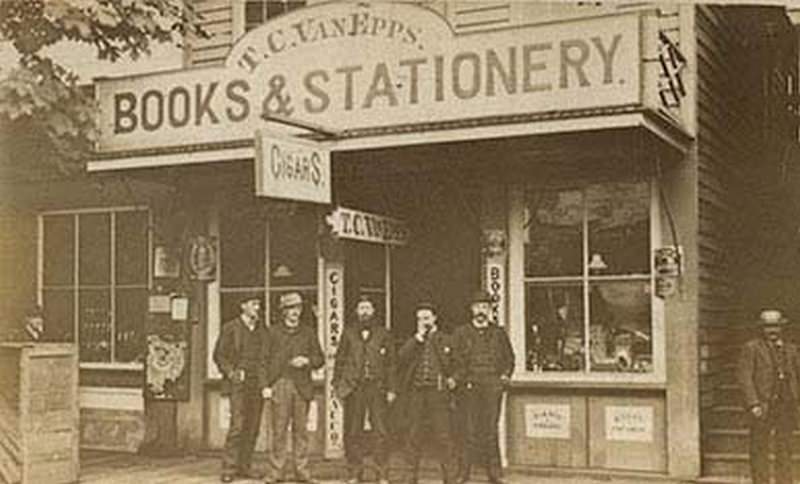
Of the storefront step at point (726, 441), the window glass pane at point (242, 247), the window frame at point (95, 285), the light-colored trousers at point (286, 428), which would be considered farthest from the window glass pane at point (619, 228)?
the window frame at point (95, 285)

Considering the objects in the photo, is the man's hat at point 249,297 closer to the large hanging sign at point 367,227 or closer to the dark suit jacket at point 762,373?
the large hanging sign at point 367,227

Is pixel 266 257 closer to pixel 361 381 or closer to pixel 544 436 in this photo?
pixel 361 381

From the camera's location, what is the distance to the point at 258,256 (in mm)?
5965

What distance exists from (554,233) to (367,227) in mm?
847

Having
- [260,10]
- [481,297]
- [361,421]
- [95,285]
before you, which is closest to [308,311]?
[361,421]

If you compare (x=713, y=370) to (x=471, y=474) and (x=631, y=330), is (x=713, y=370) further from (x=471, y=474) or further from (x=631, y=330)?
(x=471, y=474)

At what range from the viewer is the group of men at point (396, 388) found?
16.4 feet

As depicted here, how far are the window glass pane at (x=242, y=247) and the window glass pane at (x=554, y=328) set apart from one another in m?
1.37

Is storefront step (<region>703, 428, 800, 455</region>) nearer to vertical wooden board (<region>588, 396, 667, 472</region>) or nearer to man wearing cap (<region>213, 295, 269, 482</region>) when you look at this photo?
vertical wooden board (<region>588, 396, 667, 472</region>)

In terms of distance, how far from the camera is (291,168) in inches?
179

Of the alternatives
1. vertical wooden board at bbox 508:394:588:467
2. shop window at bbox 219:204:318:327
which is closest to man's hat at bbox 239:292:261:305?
shop window at bbox 219:204:318:327

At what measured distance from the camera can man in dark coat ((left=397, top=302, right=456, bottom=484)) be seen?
4961mm

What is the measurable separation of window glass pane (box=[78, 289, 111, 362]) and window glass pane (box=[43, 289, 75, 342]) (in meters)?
0.05

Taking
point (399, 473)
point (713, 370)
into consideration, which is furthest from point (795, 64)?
point (399, 473)
